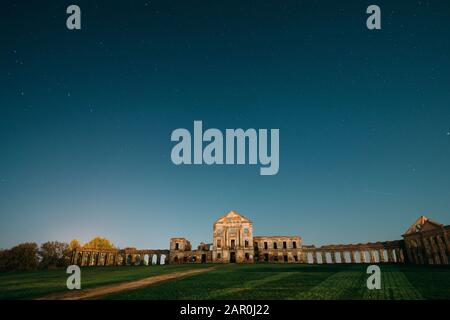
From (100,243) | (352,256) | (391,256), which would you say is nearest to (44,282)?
(352,256)

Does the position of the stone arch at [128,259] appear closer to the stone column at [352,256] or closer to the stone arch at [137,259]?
the stone arch at [137,259]

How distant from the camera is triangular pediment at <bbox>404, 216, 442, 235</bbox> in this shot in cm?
4595

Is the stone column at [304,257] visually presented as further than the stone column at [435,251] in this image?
Yes

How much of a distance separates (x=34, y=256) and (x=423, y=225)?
79444mm

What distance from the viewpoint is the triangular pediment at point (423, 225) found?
46.0 metres

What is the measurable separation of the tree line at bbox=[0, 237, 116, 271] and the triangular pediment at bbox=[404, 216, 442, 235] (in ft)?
211

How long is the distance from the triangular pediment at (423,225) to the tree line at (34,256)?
64.4m

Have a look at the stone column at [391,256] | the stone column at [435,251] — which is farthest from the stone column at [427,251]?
the stone column at [391,256]

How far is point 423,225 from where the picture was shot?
160ft

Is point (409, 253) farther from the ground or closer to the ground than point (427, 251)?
closer to the ground

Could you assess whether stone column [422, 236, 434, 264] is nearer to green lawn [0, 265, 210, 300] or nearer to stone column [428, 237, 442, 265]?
stone column [428, 237, 442, 265]

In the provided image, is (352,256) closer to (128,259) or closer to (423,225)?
(423,225)
